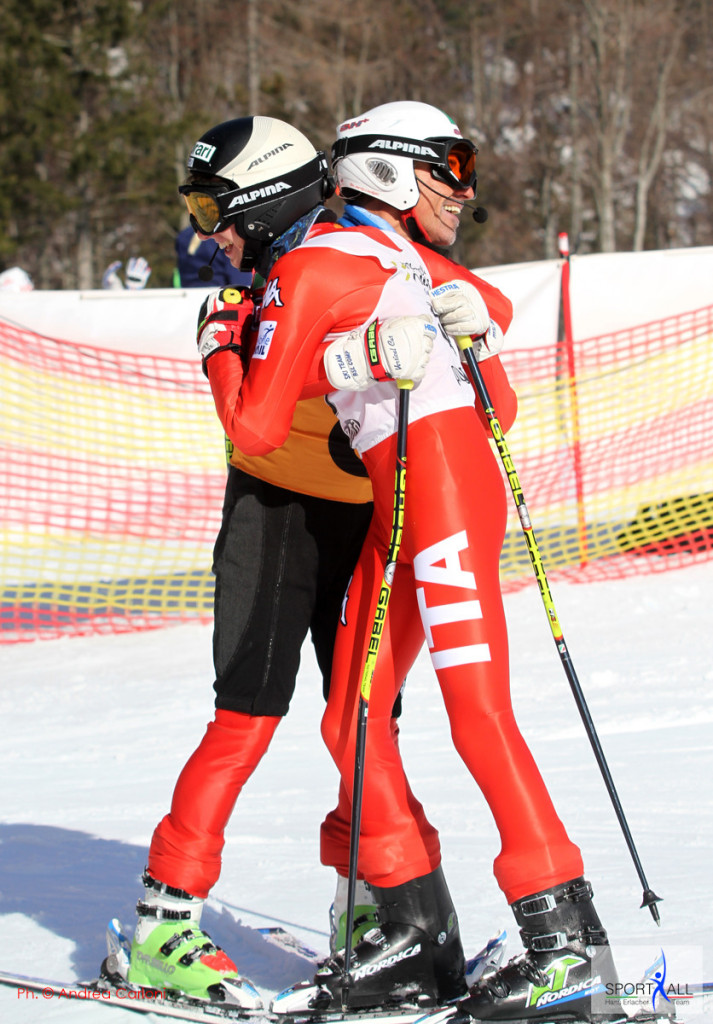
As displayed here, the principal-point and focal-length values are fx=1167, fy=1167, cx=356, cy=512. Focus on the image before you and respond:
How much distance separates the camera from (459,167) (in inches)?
116

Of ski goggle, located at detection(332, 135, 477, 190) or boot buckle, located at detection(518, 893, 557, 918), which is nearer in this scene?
boot buckle, located at detection(518, 893, 557, 918)

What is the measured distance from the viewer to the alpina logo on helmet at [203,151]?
2.90 meters

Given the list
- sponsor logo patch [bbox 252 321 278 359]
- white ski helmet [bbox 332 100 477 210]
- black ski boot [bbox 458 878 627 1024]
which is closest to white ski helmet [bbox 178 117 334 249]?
white ski helmet [bbox 332 100 477 210]

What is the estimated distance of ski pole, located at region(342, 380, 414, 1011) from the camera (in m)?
2.47

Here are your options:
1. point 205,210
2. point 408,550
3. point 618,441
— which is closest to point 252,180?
point 205,210

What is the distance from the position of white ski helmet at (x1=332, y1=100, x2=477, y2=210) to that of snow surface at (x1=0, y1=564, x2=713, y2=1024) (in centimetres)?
190

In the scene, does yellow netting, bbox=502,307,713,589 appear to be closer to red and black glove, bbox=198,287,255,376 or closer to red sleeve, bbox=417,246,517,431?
red sleeve, bbox=417,246,517,431

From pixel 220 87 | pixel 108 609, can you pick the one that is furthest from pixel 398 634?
pixel 220 87

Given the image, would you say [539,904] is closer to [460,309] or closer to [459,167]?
[460,309]

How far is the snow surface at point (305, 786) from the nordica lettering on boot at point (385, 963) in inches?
12.7

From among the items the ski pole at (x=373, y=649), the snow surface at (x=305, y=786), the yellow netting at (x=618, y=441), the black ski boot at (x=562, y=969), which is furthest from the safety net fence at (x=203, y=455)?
the black ski boot at (x=562, y=969)

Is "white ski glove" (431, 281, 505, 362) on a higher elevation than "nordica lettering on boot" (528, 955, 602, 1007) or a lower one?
higher

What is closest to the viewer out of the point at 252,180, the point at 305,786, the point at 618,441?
the point at 252,180

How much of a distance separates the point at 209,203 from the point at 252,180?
13 cm
